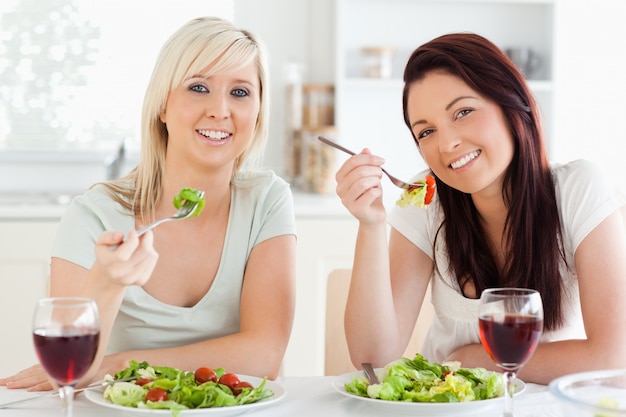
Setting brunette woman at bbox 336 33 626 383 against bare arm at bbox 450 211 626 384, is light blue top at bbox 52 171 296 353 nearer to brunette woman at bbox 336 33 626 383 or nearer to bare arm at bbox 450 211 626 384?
brunette woman at bbox 336 33 626 383

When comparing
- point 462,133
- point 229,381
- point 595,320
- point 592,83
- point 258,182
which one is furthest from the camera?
point 592,83

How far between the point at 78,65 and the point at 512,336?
9.84 feet

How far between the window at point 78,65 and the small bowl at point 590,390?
3099 mm

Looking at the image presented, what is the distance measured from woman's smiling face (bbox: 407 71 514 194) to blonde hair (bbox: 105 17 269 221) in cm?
41

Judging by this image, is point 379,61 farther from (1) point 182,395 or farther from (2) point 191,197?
(1) point 182,395

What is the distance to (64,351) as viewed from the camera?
1.04 meters

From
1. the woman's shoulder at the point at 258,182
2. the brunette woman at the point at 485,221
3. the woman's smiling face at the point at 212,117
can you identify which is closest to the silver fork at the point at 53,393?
the brunette woman at the point at 485,221

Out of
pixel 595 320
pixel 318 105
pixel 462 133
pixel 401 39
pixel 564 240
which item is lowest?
pixel 595 320

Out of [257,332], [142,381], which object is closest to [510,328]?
[142,381]

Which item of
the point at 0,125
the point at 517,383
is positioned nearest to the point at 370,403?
the point at 517,383

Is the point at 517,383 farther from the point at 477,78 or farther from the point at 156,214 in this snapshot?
the point at 156,214

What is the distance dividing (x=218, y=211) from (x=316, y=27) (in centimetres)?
200

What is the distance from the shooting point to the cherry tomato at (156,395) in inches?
47.5

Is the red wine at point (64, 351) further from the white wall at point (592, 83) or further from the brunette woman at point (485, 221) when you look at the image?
the white wall at point (592, 83)
